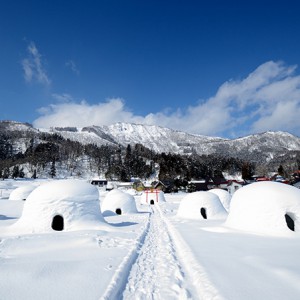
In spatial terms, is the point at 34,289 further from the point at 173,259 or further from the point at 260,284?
the point at 260,284

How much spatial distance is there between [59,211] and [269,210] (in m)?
11.2

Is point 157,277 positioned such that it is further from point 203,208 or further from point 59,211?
point 203,208

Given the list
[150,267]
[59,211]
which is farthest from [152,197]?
[150,267]

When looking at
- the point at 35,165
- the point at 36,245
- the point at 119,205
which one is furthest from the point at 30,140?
the point at 36,245

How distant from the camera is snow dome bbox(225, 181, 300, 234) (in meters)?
13.1

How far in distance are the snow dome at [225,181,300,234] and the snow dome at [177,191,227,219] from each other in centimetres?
772

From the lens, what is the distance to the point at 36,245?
9.55m

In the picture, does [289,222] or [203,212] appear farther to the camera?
[203,212]

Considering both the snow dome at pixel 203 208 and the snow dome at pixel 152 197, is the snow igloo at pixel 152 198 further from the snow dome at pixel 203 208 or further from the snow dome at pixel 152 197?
the snow dome at pixel 203 208

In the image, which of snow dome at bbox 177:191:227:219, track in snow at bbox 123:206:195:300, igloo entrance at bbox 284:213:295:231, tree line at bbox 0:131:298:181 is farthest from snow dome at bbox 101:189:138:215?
tree line at bbox 0:131:298:181

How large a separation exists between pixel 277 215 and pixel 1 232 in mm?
14244

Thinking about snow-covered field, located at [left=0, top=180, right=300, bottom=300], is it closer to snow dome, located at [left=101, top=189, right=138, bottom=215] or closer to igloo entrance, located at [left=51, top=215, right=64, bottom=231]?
igloo entrance, located at [left=51, top=215, right=64, bottom=231]

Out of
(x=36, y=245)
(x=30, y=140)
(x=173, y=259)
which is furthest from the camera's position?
(x=30, y=140)

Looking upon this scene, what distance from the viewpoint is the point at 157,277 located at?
637 cm
